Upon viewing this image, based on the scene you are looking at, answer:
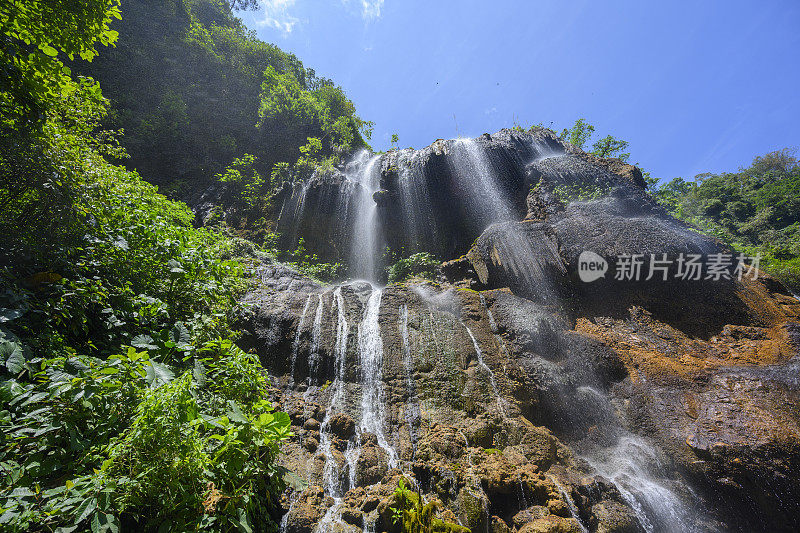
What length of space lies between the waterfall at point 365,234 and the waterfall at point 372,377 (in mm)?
5317

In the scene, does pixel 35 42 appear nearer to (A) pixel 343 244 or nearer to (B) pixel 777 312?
(A) pixel 343 244

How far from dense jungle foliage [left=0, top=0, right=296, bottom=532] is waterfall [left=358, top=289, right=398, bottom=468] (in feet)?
6.84

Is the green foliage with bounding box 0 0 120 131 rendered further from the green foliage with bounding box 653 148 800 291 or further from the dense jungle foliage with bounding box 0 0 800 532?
the green foliage with bounding box 653 148 800 291

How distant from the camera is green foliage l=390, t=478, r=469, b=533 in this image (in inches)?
145

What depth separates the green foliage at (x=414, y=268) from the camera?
11.8 m

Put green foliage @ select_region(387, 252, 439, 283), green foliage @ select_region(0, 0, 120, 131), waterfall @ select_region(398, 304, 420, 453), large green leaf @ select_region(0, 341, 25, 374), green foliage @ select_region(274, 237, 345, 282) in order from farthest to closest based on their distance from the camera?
green foliage @ select_region(274, 237, 345, 282) → green foliage @ select_region(387, 252, 439, 283) → waterfall @ select_region(398, 304, 420, 453) → green foliage @ select_region(0, 0, 120, 131) → large green leaf @ select_region(0, 341, 25, 374)

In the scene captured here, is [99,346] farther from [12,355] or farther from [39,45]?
[39,45]

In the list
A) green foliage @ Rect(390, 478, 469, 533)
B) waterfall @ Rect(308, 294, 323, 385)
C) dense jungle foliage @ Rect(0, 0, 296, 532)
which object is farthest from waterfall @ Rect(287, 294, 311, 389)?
green foliage @ Rect(390, 478, 469, 533)

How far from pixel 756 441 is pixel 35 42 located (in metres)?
11.1

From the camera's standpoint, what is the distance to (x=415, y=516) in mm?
3738

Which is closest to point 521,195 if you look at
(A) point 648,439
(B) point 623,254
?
(B) point 623,254

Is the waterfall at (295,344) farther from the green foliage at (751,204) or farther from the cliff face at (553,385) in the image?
the green foliage at (751,204)

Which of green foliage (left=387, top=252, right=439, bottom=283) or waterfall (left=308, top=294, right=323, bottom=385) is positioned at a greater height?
green foliage (left=387, top=252, right=439, bottom=283)

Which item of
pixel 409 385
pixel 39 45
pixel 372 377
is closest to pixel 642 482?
pixel 409 385
